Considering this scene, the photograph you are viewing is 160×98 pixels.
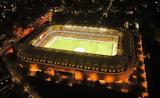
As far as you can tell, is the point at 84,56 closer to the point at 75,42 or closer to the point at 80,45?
the point at 80,45

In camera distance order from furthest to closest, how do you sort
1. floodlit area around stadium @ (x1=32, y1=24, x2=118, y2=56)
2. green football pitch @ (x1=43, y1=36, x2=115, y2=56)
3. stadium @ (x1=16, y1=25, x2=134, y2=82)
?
floodlit area around stadium @ (x1=32, y1=24, x2=118, y2=56) → green football pitch @ (x1=43, y1=36, x2=115, y2=56) → stadium @ (x1=16, y1=25, x2=134, y2=82)

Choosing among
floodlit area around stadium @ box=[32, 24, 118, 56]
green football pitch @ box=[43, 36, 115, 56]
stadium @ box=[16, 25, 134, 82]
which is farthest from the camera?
floodlit area around stadium @ box=[32, 24, 118, 56]

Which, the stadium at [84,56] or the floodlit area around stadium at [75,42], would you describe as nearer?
the stadium at [84,56]

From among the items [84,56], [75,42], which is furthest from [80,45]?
[84,56]

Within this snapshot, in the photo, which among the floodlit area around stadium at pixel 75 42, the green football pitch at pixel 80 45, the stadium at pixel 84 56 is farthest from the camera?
the floodlit area around stadium at pixel 75 42

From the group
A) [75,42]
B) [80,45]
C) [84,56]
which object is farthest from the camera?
[75,42]

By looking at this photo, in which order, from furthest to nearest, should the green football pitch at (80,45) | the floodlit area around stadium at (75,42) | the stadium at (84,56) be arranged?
the floodlit area around stadium at (75,42)
the green football pitch at (80,45)
the stadium at (84,56)

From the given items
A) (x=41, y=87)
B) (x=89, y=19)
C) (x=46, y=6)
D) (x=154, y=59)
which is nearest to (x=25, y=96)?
(x=41, y=87)
